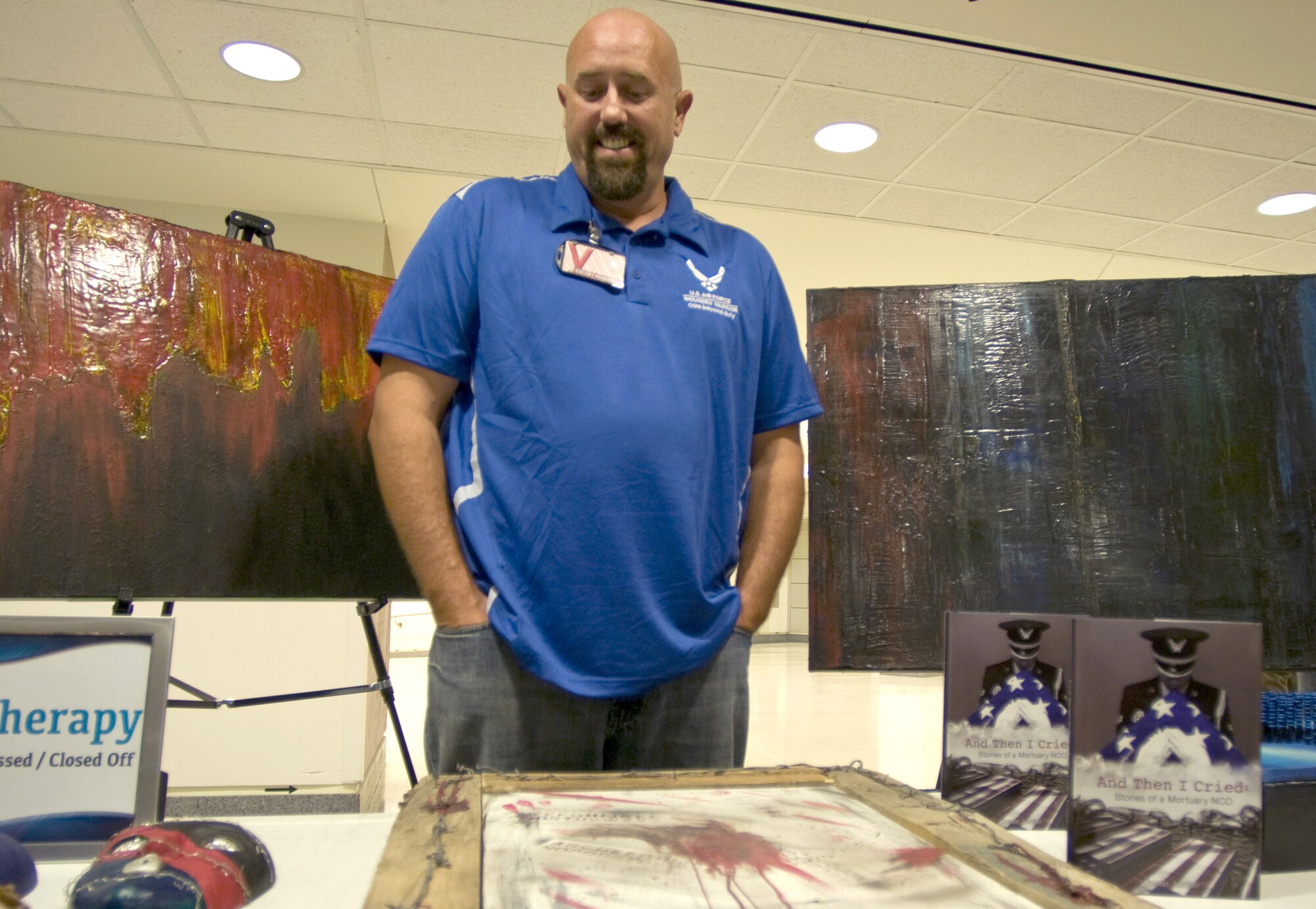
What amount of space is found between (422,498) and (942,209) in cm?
362

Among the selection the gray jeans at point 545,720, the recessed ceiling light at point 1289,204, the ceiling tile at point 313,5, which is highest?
the recessed ceiling light at point 1289,204

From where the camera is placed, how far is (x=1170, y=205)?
3.94m

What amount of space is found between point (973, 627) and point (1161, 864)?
27 centimetres

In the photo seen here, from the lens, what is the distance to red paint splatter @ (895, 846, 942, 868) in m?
0.51

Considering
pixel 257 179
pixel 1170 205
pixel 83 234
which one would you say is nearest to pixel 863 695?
pixel 1170 205

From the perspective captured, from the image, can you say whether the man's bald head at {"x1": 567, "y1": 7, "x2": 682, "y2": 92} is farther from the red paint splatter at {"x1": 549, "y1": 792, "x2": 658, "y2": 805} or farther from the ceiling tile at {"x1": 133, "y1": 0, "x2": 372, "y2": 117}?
the ceiling tile at {"x1": 133, "y1": 0, "x2": 372, "y2": 117}

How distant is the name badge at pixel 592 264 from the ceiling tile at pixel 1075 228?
357 cm

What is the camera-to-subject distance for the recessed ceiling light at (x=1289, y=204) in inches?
151

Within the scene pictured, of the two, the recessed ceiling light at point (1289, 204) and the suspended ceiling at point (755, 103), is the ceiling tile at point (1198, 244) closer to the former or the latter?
the suspended ceiling at point (755, 103)

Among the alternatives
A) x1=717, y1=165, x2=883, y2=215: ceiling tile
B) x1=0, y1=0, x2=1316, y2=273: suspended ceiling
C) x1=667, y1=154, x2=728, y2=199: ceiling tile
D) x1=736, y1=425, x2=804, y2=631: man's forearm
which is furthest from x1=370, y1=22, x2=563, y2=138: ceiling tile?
x1=736, y1=425, x2=804, y2=631: man's forearm

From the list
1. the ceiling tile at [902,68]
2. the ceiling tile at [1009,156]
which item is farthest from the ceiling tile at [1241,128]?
the ceiling tile at [902,68]

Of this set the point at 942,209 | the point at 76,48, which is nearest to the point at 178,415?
the point at 76,48

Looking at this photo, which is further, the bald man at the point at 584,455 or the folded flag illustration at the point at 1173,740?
the bald man at the point at 584,455

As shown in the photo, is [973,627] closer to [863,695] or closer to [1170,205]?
[1170,205]
